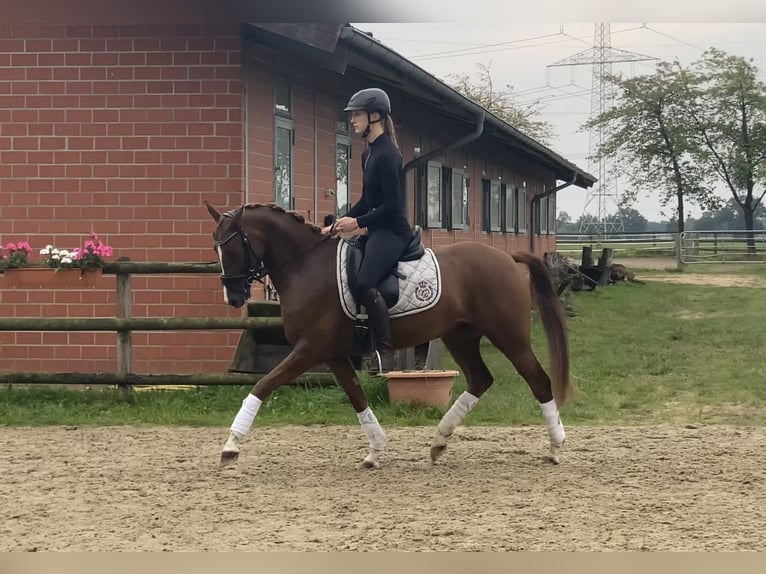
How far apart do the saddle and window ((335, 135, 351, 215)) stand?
5.83 metres

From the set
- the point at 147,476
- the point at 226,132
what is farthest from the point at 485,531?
the point at 226,132

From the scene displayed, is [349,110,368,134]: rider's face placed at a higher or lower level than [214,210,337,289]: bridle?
higher

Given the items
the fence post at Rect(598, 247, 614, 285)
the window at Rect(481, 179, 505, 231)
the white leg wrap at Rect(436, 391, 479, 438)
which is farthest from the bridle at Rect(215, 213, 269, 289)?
the fence post at Rect(598, 247, 614, 285)

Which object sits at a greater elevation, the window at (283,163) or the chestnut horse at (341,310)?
the window at (283,163)

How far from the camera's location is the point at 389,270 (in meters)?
5.69

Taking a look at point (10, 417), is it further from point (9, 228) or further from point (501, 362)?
point (501, 362)

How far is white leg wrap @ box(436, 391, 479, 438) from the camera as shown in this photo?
233 inches

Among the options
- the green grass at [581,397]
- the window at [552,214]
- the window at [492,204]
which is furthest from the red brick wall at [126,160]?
the window at [552,214]

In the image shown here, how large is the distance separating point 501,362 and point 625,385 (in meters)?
2.12

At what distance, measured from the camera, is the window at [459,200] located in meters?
17.0

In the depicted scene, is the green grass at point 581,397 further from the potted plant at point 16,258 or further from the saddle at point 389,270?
the saddle at point 389,270

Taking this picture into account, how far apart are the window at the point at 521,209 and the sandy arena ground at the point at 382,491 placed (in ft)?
57.8

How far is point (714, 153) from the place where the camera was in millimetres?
15383

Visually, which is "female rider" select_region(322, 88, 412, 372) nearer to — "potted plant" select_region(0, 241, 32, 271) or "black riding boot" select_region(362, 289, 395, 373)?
"black riding boot" select_region(362, 289, 395, 373)
